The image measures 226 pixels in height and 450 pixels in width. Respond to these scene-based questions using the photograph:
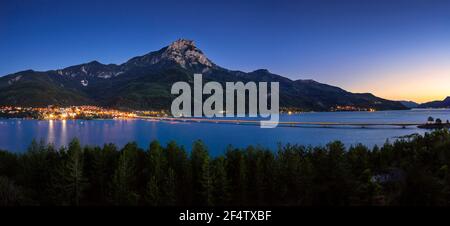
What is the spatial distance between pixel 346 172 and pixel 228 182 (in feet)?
29.7

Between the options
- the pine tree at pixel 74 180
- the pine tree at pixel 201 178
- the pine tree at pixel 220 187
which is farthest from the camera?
the pine tree at pixel 74 180

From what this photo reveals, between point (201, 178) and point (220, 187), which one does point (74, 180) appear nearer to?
point (201, 178)

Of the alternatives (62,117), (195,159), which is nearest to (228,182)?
(195,159)

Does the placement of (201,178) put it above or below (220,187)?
above

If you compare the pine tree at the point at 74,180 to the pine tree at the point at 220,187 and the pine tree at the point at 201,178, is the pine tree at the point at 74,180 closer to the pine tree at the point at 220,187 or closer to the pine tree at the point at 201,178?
the pine tree at the point at 201,178

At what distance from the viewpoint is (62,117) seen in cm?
16262

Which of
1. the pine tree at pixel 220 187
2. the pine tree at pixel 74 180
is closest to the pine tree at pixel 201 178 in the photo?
the pine tree at pixel 220 187

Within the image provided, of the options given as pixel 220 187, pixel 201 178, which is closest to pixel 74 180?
pixel 201 178

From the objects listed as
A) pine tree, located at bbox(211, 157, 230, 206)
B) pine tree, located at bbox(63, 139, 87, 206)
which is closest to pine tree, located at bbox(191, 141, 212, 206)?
pine tree, located at bbox(211, 157, 230, 206)

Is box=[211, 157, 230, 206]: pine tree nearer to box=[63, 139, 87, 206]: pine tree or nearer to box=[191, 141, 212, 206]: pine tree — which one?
box=[191, 141, 212, 206]: pine tree

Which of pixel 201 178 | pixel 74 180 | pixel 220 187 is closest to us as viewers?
pixel 220 187
